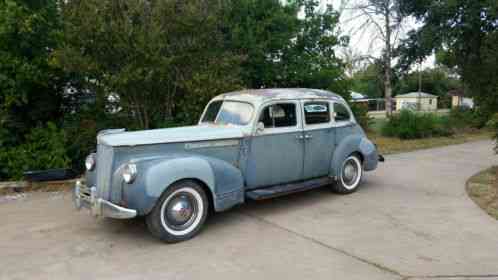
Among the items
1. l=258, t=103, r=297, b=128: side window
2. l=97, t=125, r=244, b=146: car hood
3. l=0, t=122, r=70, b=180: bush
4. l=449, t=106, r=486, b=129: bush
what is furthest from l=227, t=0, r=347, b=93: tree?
l=449, t=106, r=486, b=129: bush

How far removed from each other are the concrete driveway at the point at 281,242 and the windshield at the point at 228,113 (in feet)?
4.59

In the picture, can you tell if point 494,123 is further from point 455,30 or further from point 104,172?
point 104,172

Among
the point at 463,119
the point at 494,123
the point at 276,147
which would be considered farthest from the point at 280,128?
the point at 463,119

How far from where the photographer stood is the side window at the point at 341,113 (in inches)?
257

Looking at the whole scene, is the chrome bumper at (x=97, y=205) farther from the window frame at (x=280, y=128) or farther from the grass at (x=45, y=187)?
the grass at (x=45, y=187)

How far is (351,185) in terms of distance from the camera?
21.8 feet

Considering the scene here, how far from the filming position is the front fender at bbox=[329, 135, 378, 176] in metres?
6.23

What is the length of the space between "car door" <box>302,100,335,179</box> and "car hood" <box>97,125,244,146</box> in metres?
1.29

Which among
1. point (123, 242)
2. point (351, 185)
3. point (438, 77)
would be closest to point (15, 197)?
point (123, 242)

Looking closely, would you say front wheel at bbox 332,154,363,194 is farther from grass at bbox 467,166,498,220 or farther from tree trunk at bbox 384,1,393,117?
tree trunk at bbox 384,1,393,117

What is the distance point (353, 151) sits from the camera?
6.51 m

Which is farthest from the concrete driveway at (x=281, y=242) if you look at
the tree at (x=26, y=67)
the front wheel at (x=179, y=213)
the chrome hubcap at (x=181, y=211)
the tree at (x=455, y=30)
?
the tree at (x=455, y=30)

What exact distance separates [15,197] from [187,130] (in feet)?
12.0

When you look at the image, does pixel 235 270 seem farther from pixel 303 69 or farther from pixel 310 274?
pixel 303 69
